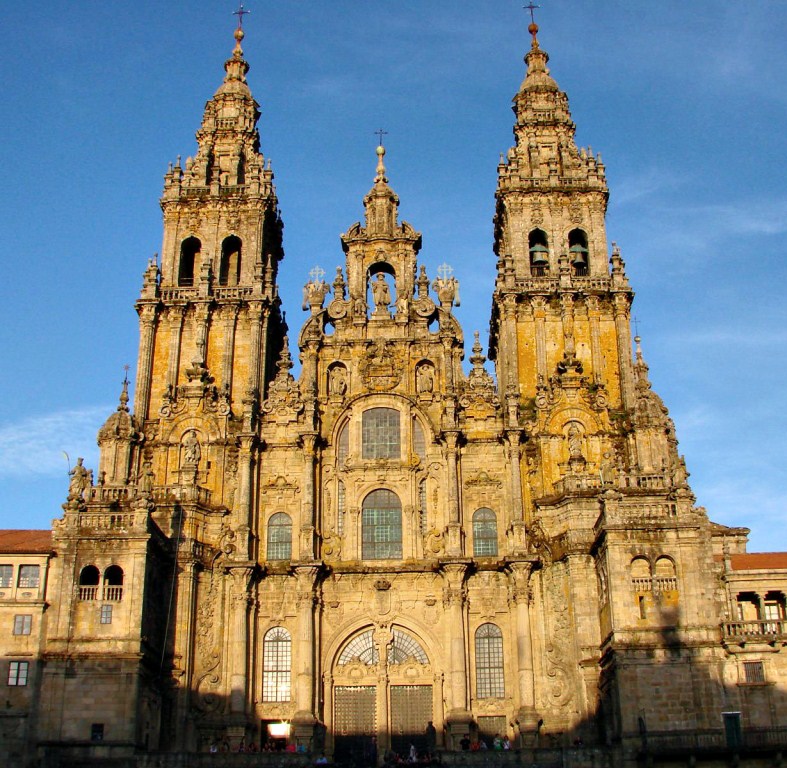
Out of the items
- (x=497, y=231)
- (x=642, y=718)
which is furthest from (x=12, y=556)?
(x=497, y=231)

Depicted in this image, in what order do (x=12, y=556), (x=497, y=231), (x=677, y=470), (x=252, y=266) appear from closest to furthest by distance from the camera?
(x=12, y=556)
(x=677, y=470)
(x=252, y=266)
(x=497, y=231)

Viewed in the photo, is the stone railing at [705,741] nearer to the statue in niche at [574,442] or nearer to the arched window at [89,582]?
the statue in niche at [574,442]

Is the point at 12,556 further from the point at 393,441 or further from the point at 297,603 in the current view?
the point at 393,441

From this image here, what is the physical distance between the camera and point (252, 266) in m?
51.2

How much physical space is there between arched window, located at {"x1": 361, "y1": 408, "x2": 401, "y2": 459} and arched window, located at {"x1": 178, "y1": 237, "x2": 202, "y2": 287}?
11.3 meters

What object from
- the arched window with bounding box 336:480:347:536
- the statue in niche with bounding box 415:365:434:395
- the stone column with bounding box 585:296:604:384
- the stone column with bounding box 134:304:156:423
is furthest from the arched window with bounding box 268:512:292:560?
the stone column with bounding box 585:296:604:384

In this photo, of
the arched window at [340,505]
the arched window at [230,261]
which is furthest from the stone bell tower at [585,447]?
the arched window at [230,261]

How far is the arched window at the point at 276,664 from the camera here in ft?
143

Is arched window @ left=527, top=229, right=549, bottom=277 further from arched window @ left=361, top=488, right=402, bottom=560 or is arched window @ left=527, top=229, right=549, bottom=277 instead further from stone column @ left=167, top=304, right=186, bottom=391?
stone column @ left=167, top=304, right=186, bottom=391

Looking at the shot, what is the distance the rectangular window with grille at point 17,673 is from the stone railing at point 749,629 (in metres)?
24.4

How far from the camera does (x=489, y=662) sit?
1719 inches

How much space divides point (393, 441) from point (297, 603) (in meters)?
8.05

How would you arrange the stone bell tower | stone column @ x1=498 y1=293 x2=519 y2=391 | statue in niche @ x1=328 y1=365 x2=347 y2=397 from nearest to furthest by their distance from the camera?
the stone bell tower → stone column @ x1=498 y1=293 x2=519 y2=391 → statue in niche @ x1=328 y1=365 x2=347 y2=397

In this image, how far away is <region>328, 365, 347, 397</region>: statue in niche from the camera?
4856 cm
